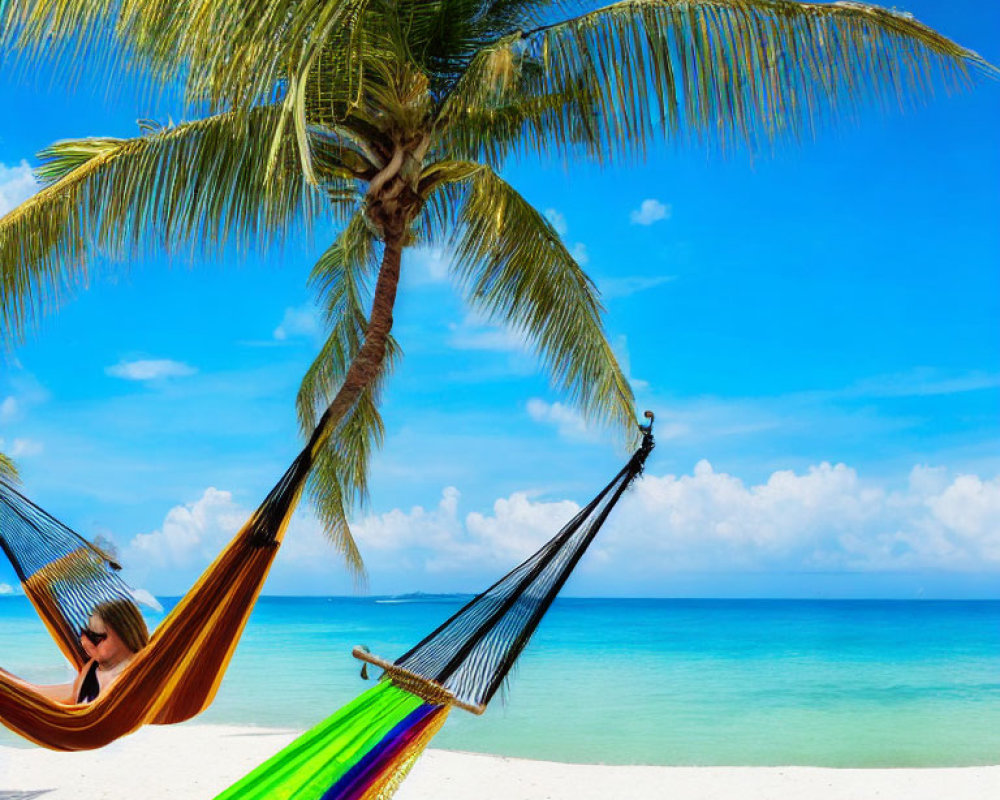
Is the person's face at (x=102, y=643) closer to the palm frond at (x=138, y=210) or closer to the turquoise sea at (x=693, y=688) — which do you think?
the palm frond at (x=138, y=210)

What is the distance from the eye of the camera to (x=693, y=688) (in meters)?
11.0

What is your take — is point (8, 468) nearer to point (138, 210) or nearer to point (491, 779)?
point (138, 210)

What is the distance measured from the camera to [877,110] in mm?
2316

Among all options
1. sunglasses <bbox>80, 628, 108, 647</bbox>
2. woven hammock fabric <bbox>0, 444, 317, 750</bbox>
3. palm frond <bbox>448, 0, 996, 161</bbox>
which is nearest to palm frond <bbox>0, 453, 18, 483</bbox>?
sunglasses <bbox>80, 628, 108, 647</bbox>

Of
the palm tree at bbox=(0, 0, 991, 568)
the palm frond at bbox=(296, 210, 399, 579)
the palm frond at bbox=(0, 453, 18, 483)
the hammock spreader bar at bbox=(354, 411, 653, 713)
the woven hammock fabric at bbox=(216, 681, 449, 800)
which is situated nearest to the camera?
the woven hammock fabric at bbox=(216, 681, 449, 800)

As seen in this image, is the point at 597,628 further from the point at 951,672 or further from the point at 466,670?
the point at 466,670

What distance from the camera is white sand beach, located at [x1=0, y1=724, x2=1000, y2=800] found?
3.97 metres

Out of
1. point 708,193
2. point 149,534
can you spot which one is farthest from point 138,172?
point 149,534

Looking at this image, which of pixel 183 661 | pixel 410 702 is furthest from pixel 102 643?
pixel 410 702

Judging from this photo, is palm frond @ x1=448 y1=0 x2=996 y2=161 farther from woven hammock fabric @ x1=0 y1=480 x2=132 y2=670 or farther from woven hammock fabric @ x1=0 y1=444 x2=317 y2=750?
woven hammock fabric @ x1=0 y1=480 x2=132 y2=670

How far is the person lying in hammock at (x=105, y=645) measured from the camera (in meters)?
2.43

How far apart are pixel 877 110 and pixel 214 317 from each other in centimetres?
2839

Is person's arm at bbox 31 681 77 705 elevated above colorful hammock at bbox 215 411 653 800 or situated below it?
below

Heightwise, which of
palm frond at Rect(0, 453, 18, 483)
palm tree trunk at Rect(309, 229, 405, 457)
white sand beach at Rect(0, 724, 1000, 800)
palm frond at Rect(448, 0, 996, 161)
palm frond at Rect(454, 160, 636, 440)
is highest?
palm frond at Rect(448, 0, 996, 161)
